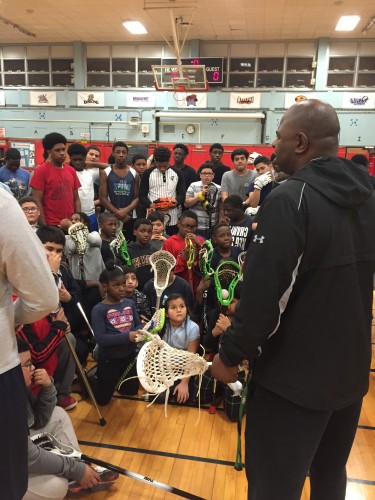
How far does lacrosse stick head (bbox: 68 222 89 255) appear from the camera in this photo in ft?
13.3

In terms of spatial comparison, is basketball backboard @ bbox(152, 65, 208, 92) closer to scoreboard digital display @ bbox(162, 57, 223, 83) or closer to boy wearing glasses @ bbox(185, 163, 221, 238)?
scoreboard digital display @ bbox(162, 57, 223, 83)

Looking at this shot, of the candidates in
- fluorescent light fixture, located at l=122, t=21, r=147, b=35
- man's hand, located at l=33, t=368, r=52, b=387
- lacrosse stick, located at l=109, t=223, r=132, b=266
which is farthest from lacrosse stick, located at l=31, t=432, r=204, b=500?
fluorescent light fixture, located at l=122, t=21, r=147, b=35

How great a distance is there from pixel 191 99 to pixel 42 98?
5398mm

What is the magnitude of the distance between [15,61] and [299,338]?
16.1 metres

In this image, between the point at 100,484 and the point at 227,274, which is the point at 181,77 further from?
the point at 100,484

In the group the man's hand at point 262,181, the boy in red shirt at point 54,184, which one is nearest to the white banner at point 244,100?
the man's hand at point 262,181

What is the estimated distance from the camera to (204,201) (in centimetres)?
550

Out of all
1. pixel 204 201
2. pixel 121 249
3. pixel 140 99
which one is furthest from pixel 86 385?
pixel 140 99

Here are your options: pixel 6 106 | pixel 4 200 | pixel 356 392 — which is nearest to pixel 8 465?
pixel 4 200

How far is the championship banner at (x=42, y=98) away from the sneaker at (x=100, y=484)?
13.9 metres

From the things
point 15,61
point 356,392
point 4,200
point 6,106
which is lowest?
point 356,392

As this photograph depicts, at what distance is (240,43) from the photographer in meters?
12.9

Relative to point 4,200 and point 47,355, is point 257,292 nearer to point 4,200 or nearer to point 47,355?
point 4,200

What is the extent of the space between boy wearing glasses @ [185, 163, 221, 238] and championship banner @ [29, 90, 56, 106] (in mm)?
10485
